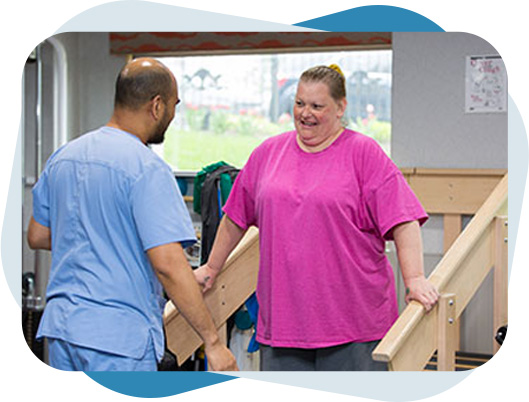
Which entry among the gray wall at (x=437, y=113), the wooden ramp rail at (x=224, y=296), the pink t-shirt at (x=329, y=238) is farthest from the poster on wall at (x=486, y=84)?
the pink t-shirt at (x=329, y=238)

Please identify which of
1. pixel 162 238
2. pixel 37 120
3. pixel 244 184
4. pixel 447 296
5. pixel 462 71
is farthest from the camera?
pixel 37 120

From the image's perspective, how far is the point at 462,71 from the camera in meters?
2.59

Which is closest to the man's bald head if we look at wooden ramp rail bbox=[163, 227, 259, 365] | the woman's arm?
the woman's arm

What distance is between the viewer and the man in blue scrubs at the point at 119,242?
1115 mm

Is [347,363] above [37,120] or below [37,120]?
below

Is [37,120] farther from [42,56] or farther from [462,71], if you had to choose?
[462,71]

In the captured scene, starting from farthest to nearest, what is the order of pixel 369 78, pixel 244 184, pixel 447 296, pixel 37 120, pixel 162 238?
pixel 369 78 < pixel 37 120 < pixel 244 184 < pixel 447 296 < pixel 162 238

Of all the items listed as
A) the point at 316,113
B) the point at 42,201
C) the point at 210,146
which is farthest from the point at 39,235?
the point at 210,146

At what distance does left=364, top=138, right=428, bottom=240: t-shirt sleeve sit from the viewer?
4.28 feet

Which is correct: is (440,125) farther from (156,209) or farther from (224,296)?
(156,209)

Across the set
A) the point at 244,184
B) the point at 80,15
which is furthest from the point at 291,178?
the point at 80,15

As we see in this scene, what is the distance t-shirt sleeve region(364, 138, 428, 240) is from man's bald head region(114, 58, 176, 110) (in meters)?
0.41

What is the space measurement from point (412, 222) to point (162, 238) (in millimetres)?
461

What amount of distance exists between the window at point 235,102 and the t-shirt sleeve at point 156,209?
195 centimetres
